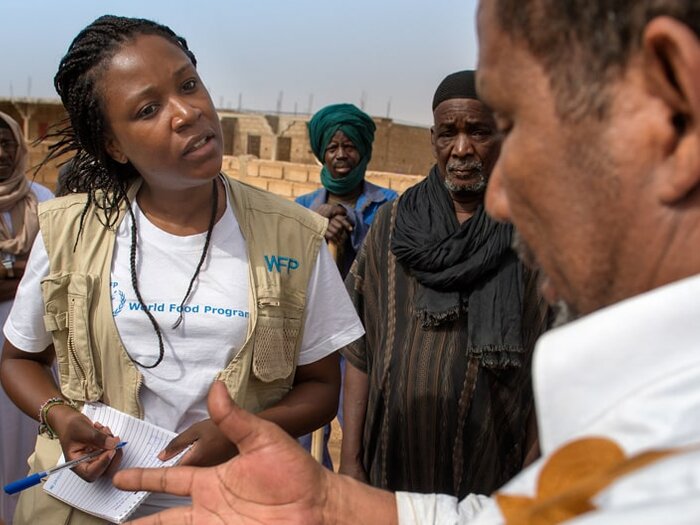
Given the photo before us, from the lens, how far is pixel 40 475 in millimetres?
1819

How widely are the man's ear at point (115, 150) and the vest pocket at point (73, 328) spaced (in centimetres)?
42

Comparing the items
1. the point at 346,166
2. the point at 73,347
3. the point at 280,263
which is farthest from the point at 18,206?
the point at 280,263

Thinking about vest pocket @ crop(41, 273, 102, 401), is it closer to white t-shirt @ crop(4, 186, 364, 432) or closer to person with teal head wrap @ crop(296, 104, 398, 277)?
white t-shirt @ crop(4, 186, 364, 432)

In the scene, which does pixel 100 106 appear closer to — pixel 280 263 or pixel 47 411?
pixel 280 263

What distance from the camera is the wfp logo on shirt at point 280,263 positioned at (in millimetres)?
2061

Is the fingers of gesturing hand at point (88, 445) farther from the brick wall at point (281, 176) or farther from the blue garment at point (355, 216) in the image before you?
the brick wall at point (281, 176)

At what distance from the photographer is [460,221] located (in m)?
2.80

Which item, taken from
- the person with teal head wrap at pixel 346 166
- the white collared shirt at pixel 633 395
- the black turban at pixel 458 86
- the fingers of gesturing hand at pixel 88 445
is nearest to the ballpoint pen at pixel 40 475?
the fingers of gesturing hand at pixel 88 445

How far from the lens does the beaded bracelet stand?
2014 mm

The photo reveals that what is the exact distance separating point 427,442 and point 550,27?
2005 millimetres

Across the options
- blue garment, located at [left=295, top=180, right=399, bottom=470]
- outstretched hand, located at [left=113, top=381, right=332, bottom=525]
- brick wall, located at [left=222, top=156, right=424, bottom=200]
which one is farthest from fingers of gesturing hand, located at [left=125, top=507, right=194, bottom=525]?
brick wall, located at [left=222, top=156, right=424, bottom=200]

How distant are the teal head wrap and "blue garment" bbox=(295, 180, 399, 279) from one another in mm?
90

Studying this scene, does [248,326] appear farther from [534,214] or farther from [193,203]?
[534,214]

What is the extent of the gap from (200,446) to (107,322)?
17.7 inches
